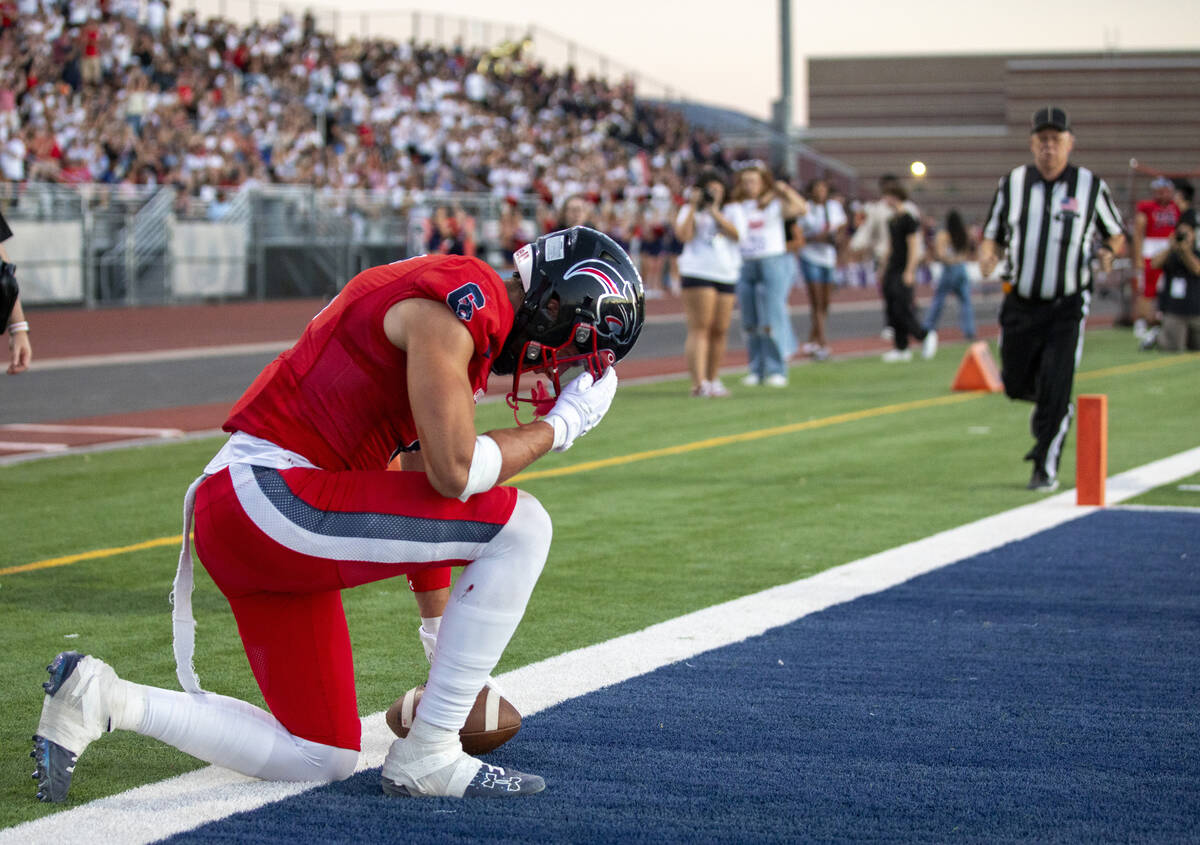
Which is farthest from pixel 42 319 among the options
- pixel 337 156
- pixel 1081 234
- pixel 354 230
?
pixel 1081 234

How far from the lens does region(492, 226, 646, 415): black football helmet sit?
150 inches

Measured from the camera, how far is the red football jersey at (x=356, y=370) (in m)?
3.65

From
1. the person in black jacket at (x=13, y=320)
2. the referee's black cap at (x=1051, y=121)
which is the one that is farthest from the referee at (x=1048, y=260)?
the person in black jacket at (x=13, y=320)

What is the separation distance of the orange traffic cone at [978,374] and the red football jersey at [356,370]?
11.3 metres

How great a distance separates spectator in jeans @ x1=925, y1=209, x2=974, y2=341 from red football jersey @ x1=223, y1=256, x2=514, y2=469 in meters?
15.8

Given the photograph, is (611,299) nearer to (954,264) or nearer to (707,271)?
(707,271)

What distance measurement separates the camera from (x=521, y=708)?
178 inches

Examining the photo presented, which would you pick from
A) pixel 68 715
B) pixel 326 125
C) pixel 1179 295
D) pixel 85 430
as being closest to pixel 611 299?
pixel 68 715

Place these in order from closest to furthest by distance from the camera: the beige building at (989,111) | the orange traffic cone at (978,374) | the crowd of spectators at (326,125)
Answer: the orange traffic cone at (978,374), the crowd of spectators at (326,125), the beige building at (989,111)

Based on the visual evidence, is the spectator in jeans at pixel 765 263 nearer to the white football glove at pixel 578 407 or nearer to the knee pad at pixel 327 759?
the white football glove at pixel 578 407

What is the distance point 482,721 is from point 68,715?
1023 millimetres

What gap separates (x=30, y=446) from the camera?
34.7 ft

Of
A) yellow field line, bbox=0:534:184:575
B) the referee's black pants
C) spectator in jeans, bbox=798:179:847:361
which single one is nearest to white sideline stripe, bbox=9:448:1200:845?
the referee's black pants

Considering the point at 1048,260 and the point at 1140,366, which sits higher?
the point at 1048,260
